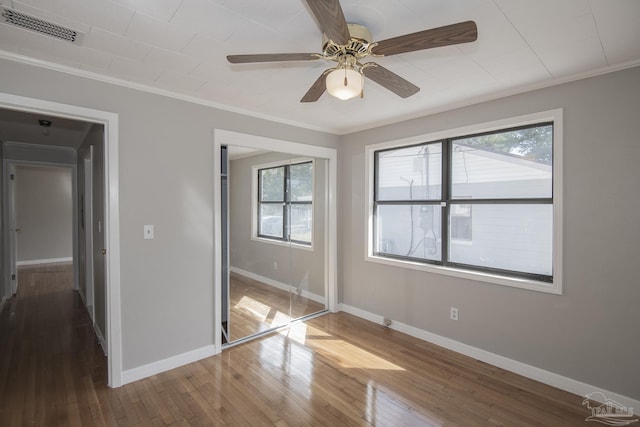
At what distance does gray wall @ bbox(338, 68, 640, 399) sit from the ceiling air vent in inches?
123

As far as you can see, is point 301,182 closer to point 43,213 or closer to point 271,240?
point 271,240

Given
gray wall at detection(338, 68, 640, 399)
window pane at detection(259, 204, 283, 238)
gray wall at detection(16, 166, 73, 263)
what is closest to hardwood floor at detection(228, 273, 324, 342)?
window pane at detection(259, 204, 283, 238)

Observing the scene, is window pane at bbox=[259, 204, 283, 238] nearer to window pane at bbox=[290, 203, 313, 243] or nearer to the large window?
the large window

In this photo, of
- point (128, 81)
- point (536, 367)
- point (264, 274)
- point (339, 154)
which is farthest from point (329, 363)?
point (128, 81)

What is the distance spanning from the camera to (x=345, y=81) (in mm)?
1535

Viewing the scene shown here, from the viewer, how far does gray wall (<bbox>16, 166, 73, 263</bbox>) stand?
290 inches

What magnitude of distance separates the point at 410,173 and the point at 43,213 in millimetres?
8864


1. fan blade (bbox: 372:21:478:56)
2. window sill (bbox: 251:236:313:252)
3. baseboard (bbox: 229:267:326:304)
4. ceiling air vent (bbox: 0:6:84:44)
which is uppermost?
ceiling air vent (bbox: 0:6:84:44)

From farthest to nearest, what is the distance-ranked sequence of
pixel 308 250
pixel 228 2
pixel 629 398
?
pixel 308 250 → pixel 629 398 → pixel 228 2

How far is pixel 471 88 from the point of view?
2.64 metres

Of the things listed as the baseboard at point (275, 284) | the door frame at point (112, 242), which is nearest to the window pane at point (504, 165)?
the baseboard at point (275, 284)

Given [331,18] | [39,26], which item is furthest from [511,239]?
[39,26]

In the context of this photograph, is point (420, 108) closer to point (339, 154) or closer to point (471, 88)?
point (471, 88)

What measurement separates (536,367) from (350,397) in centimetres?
161
